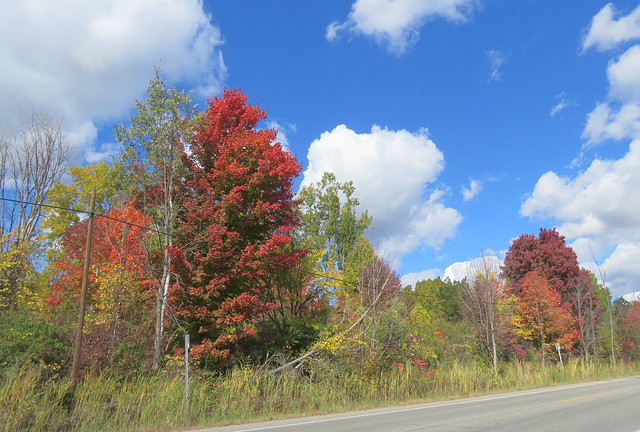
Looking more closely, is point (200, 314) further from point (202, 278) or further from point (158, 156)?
point (158, 156)

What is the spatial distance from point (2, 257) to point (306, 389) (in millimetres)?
13843

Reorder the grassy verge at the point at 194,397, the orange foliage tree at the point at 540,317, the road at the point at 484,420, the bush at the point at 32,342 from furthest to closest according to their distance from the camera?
1. the orange foliage tree at the point at 540,317
2. the bush at the point at 32,342
3. the grassy verge at the point at 194,397
4. the road at the point at 484,420

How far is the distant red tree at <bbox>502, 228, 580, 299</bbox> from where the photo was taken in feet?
130

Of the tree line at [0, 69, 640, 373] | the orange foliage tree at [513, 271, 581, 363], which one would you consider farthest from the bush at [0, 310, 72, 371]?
the orange foliage tree at [513, 271, 581, 363]

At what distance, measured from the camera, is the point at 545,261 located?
41188mm

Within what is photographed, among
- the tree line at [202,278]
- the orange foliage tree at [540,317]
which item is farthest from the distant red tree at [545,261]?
the tree line at [202,278]

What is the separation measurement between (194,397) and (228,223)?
6862 mm

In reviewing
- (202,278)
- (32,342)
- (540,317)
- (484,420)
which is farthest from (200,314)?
(540,317)

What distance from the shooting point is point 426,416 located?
33.8 feet

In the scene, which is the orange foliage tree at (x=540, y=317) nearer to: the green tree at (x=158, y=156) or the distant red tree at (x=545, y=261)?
the distant red tree at (x=545, y=261)

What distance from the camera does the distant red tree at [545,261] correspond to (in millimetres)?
39500

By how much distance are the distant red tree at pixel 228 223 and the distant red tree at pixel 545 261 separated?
30.9 meters

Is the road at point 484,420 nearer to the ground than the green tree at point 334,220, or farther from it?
nearer to the ground

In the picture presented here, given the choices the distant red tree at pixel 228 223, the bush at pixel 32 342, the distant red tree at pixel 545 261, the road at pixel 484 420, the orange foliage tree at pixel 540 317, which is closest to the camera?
the road at pixel 484 420
